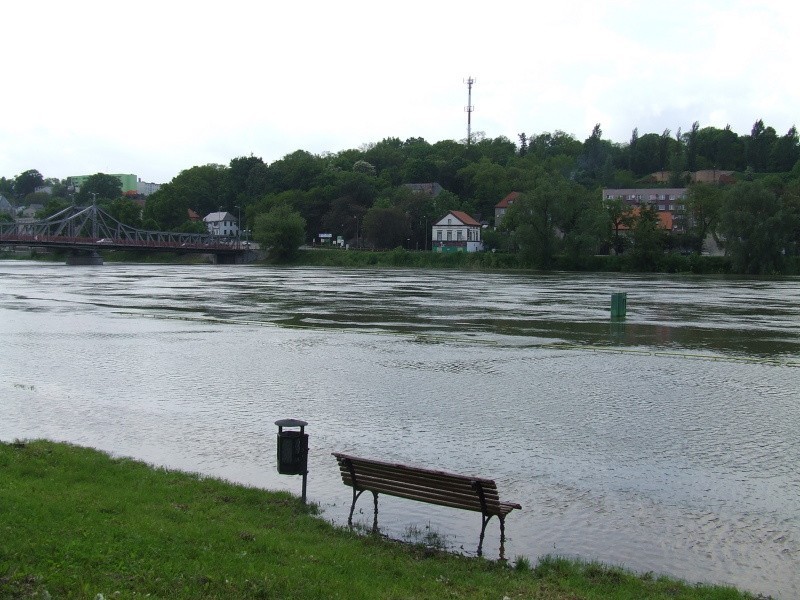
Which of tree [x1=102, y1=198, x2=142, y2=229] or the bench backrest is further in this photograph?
tree [x1=102, y1=198, x2=142, y2=229]

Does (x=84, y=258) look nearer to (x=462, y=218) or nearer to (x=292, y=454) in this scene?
(x=462, y=218)

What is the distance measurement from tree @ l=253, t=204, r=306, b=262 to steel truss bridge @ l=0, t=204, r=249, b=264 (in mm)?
10173

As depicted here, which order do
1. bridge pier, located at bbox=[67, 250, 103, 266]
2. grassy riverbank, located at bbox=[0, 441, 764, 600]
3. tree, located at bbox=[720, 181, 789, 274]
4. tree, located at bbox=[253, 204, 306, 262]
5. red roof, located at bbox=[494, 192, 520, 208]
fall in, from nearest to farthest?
grassy riverbank, located at bbox=[0, 441, 764, 600] → tree, located at bbox=[720, 181, 789, 274] → bridge pier, located at bbox=[67, 250, 103, 266] → tree, located at bbox=[253, 204, 306, 262] → red roof, located at bbox=[494, 192, 520, 208]

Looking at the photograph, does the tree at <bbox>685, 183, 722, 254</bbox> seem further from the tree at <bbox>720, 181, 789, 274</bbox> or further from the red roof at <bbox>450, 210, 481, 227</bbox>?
the red roof at <bbox>450, 210, 481, 227</bbox>

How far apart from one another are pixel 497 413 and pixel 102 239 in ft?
439

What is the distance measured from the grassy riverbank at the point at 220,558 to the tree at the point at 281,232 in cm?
13099

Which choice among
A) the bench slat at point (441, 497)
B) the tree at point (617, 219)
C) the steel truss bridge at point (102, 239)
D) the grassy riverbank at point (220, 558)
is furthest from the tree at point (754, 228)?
the grassy riverbank at point (220, 558)

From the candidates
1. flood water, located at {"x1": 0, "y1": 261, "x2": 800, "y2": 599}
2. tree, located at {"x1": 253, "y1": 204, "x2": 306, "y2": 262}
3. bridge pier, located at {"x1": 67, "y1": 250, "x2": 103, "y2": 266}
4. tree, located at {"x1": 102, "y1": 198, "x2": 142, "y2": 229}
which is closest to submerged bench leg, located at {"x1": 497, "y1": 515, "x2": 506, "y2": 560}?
flood water, located at {"x1": 0, "y1": 261, "x2": 800, "y2": 599}

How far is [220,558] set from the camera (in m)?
7.89

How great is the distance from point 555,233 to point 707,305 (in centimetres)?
6497

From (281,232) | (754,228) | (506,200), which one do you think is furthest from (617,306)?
(506,200)

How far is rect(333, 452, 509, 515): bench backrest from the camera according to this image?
9219mm

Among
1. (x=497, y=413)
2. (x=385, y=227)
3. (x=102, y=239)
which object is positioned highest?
(x=385, y=227)

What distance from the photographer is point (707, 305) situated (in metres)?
50.5
